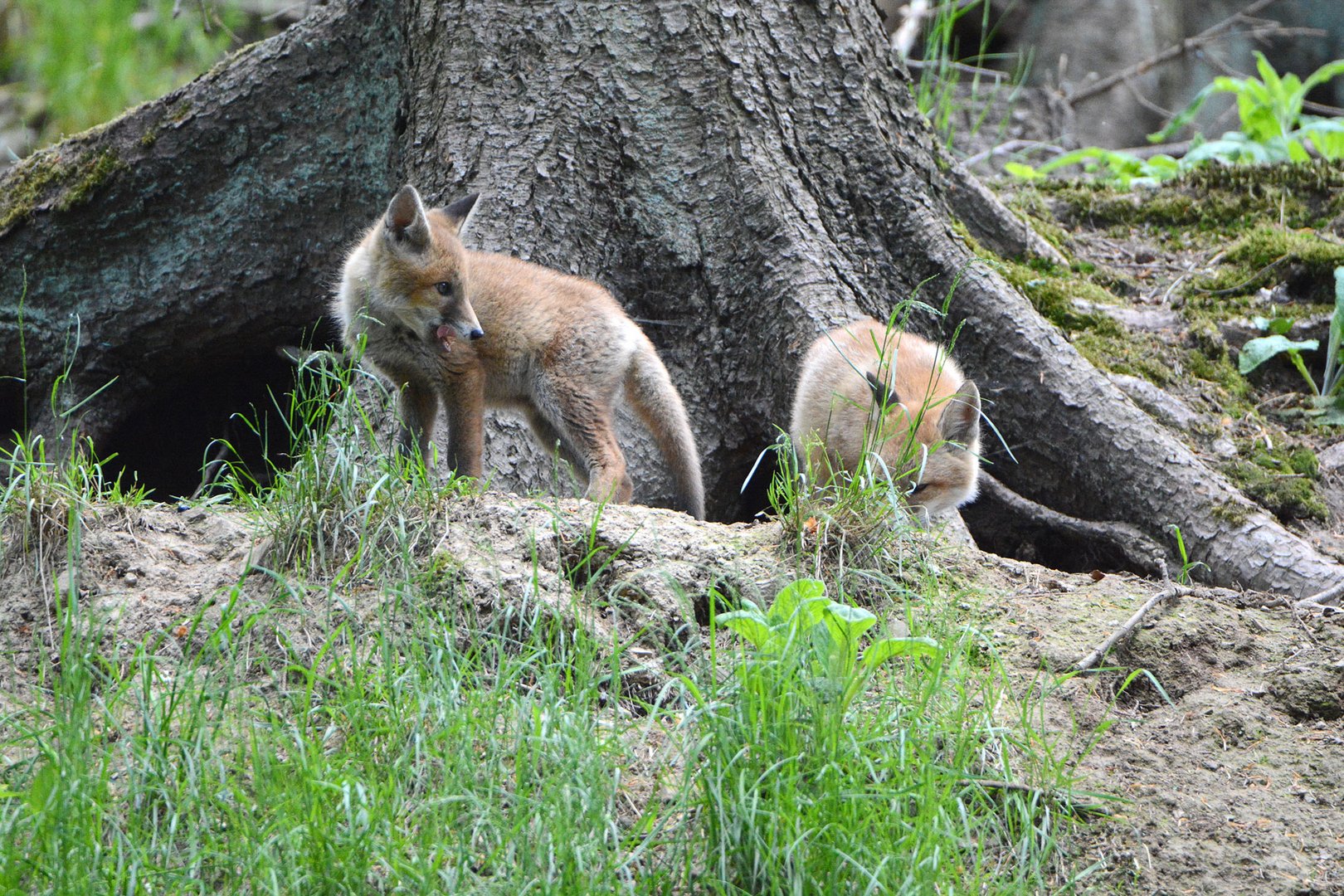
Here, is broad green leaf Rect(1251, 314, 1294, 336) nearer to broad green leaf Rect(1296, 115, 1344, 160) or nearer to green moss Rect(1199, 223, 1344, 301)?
green moss Rect(1199, 223, 1344, 301)

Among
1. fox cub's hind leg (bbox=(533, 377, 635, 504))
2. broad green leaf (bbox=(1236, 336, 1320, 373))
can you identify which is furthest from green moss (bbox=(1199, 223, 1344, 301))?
fox cub's hind leg (bbox=(533, 377, 635, 504))

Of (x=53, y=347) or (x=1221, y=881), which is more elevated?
(x=53, y=347)

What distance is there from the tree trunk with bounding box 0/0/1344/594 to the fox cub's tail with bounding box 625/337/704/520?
1.39 feet

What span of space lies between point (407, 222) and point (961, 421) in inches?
99.0

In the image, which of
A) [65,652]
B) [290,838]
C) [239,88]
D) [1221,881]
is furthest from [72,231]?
[1221,881]

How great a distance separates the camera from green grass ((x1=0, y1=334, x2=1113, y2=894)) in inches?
95.0

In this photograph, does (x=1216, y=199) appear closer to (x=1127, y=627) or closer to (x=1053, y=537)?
(x=1053, y=537)

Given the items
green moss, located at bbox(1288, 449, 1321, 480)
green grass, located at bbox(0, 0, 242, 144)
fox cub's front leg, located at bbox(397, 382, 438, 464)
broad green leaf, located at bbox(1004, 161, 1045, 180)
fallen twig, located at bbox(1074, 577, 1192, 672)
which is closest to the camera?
fallen twig, located at bbox(1074, 577, 1192, 672)

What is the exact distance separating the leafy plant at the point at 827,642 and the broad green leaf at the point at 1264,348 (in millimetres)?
3717

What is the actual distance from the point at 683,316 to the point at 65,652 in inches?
130

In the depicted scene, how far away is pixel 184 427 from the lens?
6895mm

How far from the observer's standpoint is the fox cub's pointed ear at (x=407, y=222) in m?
4.73

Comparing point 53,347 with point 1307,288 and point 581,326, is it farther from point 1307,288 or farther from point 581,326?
point 1307,288

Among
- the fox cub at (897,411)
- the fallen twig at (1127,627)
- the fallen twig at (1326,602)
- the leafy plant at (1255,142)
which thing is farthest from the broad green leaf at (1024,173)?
the fallen twig at (1127,627)
